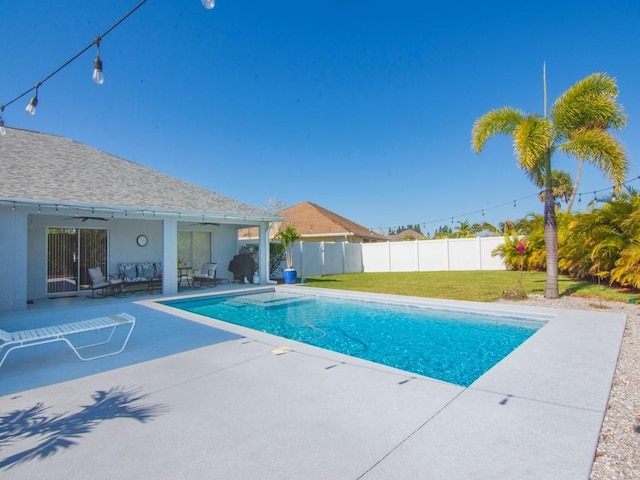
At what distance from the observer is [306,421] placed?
3.43 m

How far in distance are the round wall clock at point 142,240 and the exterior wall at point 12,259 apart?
5.05m

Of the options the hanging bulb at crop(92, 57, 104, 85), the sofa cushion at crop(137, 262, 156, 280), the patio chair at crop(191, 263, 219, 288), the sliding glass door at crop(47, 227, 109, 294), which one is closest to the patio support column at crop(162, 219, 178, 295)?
the sofa cushion at crop(137, 262, 156, 280)

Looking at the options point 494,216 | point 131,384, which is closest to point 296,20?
point 131,384

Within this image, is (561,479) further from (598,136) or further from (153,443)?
(598,136)

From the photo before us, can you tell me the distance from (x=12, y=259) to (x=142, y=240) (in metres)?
5.51

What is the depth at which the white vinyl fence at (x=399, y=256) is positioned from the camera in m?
22.3

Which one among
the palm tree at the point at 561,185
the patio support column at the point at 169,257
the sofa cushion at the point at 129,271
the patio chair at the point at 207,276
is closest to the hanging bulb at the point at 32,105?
the patio support column at the point at 169,257

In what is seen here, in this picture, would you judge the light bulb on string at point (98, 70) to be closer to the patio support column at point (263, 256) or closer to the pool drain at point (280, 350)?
the pool drain at point (280, 350)

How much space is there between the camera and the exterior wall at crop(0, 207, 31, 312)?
9.75 meters

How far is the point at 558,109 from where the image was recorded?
34.9 ft

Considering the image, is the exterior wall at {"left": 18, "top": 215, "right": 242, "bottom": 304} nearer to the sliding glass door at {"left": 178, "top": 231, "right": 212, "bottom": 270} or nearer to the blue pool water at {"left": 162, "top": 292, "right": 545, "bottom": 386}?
the sliding glass door at {"left": 178, "top": 231, "right": 212, "bottom": 270}

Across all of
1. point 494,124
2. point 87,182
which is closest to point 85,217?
point 87,182

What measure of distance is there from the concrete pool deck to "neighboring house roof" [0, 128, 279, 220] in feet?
25.8

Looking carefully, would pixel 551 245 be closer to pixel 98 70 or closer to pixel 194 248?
pixel 98 70
